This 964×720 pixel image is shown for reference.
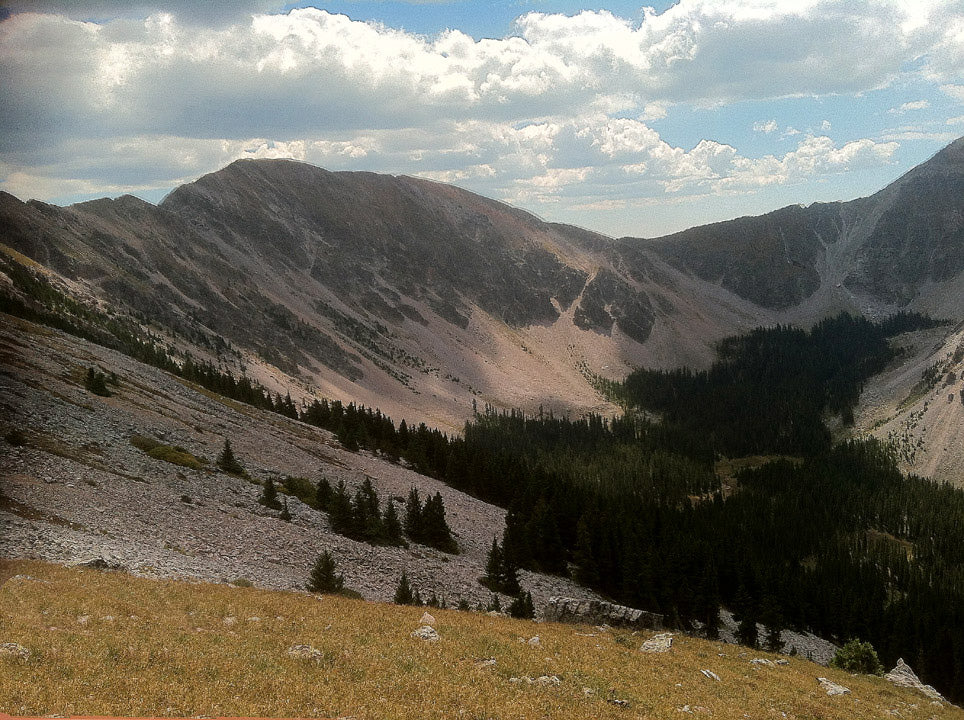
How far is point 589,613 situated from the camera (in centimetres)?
Answer: 4091

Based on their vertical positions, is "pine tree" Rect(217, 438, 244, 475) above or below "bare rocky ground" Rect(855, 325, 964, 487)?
above

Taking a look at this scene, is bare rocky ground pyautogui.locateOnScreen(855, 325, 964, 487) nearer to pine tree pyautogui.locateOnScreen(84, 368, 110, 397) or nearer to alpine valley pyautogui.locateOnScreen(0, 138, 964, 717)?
alpine valley pyautogui.locateOnScreen(0, 138, 964, 717)

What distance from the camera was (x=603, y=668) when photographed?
2547 centimetres

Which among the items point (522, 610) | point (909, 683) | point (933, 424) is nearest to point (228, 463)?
point (522, 610)

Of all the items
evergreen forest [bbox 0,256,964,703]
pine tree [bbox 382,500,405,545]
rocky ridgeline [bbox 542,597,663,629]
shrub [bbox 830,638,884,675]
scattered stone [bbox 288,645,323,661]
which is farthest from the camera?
evergreen forest [bbox 0,256,964,703]

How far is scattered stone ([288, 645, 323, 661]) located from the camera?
63.7 ft

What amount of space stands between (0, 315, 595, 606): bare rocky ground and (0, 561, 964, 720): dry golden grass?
204 inches

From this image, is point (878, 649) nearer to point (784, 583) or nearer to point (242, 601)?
point (784, 583)

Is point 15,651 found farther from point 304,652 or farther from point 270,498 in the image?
point 270,498

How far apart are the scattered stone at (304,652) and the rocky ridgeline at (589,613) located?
76.1ft

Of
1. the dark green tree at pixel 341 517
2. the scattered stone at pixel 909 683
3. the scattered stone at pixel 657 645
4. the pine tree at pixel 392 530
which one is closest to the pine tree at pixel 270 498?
the dark green tree at pixel 341 517

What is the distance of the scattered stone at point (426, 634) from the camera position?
80.6 feet

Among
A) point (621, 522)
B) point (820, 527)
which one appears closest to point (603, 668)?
point (621, 522)

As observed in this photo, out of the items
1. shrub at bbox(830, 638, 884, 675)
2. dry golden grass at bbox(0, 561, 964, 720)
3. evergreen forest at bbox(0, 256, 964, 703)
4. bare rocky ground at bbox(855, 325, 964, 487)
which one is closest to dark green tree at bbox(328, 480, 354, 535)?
evergreen forest at bbox(0, 256, 964, 703)
